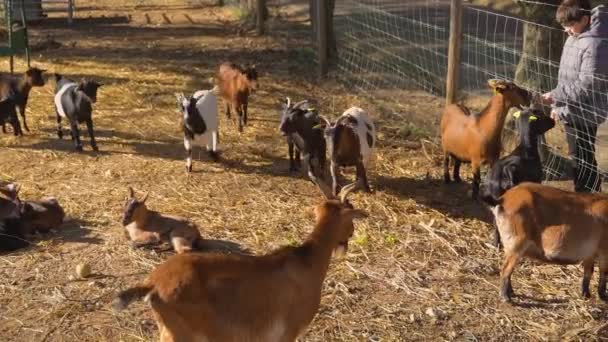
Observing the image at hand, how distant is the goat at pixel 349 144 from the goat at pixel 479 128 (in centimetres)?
82

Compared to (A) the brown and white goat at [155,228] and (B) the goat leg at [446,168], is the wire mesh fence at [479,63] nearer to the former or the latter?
(B) the goat leg at [446,168]

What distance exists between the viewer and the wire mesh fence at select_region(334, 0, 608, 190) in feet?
20.5

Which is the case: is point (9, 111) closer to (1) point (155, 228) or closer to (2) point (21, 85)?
(2) point (21, 85)

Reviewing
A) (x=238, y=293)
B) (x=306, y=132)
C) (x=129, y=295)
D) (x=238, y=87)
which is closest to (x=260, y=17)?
(x=238, y=87)

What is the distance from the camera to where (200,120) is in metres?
7.91

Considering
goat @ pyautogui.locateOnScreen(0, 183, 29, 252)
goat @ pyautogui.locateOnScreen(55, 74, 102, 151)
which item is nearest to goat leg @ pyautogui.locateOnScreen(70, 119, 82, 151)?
goat @ pyautogui.locateOnScreen(55, 74, 102, 151)

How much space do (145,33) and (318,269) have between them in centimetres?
1356

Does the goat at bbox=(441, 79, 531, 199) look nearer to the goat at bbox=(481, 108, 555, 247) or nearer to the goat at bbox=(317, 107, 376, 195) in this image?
the goat at bbox=(481, 108, 555, 247)

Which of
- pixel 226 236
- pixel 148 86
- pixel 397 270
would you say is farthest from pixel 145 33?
pixel 397 270

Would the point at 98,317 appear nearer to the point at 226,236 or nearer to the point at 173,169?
the point at 226,236

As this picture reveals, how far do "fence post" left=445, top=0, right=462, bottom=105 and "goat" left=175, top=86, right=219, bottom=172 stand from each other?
2.63 metres

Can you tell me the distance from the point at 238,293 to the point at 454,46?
485 cm

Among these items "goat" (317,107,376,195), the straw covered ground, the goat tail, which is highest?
the goat tail

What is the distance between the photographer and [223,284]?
375 centimetres
